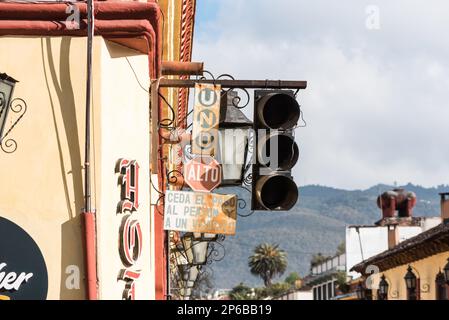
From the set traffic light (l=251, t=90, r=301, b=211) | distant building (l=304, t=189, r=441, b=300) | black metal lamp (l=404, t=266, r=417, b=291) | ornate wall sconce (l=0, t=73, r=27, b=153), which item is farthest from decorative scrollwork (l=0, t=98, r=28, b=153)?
distant building (l=304, t=189, r=441, b=300)

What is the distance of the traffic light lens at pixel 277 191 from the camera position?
33.0ft

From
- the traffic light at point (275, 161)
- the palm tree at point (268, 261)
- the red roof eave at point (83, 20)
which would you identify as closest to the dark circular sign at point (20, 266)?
the red roof eave at point (83, 20)

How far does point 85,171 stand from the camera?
1090 cm

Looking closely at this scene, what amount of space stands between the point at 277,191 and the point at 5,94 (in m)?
3.16

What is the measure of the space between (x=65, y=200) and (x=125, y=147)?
1319 millimetres

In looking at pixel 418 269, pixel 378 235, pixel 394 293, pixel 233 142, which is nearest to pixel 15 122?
pixel 233 142

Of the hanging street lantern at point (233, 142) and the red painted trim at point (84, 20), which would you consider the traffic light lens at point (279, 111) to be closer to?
the hanging street lantern at point (233, 142)

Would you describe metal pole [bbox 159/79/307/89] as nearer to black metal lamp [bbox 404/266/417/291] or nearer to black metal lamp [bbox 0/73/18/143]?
black metal lamp [bbox 0/73/18/143]

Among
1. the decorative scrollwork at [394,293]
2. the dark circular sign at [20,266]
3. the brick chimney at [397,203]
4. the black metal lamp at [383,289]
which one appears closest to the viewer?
the dark circular sign at [20,266]

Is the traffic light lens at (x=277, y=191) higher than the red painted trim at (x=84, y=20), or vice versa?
the red painted trim at (x=84, y=20)

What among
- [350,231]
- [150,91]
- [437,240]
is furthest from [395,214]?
[150,91]

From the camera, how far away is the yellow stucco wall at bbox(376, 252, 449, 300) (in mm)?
34094

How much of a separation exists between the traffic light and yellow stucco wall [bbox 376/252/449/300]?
2357 cm
